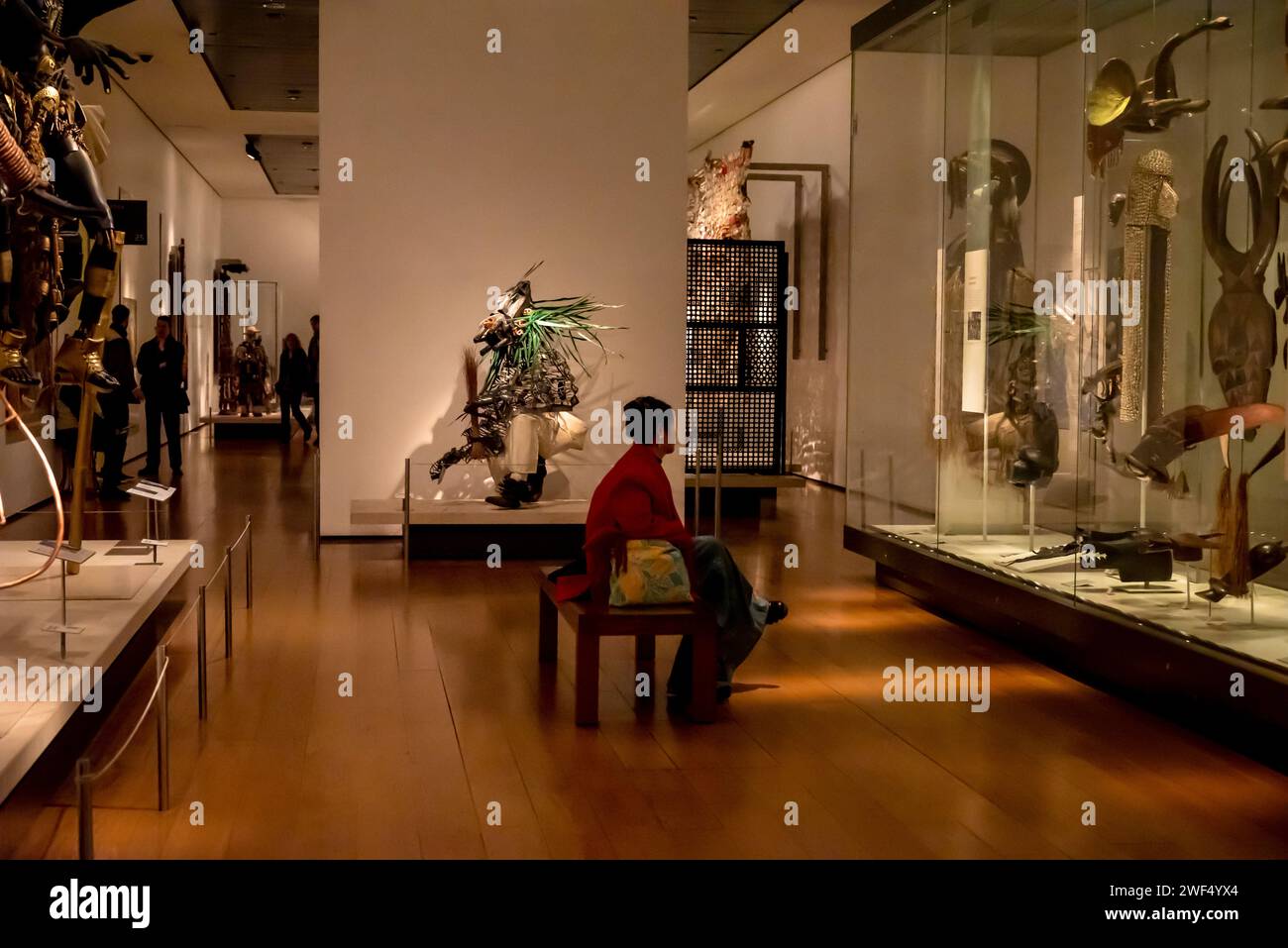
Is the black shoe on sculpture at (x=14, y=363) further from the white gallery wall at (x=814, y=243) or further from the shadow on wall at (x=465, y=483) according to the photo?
the white gallery wall at (x=814, y=243)

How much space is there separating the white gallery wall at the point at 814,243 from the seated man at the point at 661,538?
989cm

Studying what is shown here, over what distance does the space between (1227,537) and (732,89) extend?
12.7 m

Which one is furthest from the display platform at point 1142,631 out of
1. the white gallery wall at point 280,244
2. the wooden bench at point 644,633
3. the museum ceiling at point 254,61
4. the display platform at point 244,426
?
the white gallery wall at point 280,244

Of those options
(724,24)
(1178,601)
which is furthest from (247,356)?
(1178,601)

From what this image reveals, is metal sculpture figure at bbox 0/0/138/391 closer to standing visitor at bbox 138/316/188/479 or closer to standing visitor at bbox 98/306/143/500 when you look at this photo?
standing visitor at bbox 98/306/143/500

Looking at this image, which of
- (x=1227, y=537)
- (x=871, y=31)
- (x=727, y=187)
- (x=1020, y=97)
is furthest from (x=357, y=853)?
(x=727, y=187)

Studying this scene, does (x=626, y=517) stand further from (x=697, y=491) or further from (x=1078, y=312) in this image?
(x=697, y=491)

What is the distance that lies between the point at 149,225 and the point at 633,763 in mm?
16225

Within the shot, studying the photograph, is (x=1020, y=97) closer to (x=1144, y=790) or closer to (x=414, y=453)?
(x=1144, y=790)

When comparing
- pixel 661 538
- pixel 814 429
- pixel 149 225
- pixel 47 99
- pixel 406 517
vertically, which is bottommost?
pixel 406 517

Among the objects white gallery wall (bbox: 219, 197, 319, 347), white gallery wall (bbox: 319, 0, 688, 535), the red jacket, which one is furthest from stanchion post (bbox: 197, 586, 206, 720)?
white gallery wall (bbox: 219, 197, 319, 347)

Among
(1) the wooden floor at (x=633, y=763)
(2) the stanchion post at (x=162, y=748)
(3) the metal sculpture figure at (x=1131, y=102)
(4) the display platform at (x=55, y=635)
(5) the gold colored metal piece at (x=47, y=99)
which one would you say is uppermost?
(3) the metal sculpture figure at (x=1131, y=102)

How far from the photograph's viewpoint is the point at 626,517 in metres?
6.07

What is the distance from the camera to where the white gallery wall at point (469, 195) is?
11.4 meters
